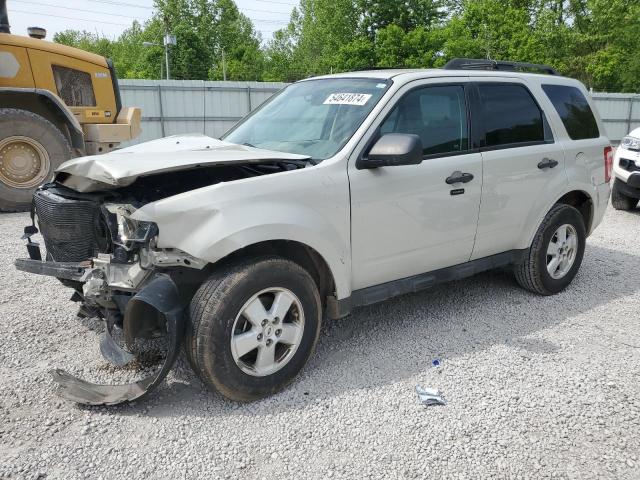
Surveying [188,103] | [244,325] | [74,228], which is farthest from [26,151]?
[188,103]

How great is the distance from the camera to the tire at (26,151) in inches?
314

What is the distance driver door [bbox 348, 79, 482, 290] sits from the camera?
363 centimetres

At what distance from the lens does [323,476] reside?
2.69m

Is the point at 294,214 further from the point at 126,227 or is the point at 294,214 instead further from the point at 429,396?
the point at 429,396

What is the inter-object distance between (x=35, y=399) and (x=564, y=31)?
41.2 m

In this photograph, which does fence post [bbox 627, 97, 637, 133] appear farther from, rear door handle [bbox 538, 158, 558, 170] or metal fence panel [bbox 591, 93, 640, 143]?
rear door handle [bbox 538, 158, 558, 170]

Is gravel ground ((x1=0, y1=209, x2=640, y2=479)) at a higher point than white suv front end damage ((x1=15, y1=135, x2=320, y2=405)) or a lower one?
lower

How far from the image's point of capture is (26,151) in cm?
817

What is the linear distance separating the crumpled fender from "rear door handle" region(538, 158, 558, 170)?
10.5ft

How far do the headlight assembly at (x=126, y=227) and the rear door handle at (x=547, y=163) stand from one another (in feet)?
10.7

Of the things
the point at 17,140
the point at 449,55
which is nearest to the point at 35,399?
the point at 17,140

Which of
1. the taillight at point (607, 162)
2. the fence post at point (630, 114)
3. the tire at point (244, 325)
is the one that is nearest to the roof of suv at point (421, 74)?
the taillight at point (607, 162)

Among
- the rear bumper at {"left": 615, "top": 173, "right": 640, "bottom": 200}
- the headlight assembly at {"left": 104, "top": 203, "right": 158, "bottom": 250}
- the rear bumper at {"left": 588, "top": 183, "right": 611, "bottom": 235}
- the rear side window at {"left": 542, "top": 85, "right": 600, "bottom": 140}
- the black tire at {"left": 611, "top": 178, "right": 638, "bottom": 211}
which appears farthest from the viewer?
the black tire at {"left": 611, "top": 178, "right": 638, "bottom": 211}

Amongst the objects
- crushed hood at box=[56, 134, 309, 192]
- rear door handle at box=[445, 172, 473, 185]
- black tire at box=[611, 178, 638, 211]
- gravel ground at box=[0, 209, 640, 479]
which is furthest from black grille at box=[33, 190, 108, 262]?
black tire at box=[611, 178, 638, 211]
